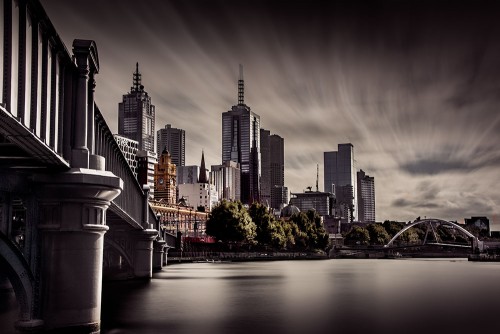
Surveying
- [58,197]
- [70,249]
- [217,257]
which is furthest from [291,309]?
[217,257]

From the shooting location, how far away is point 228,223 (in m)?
168

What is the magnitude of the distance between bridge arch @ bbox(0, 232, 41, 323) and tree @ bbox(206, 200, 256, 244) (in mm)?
143921

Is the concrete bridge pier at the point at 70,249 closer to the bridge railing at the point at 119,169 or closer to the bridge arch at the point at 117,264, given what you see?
the bridge railing at the point at 119,169

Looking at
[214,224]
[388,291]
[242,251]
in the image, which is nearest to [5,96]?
[388,291]

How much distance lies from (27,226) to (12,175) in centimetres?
222

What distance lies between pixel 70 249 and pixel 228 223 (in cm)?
14355

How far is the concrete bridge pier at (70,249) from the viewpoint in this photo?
24078 mm

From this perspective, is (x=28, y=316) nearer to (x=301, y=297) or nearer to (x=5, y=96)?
(x=5, y=96)

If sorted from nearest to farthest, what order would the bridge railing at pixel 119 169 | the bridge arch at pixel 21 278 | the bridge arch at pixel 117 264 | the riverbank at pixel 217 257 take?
the bridge arch at pixel 21 278 < the bridge railing at pixel 119 169 < the bridge arch at pixel 117 264 < the riverbank at pixel 217 257

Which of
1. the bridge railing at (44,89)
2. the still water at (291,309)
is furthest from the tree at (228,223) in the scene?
the bridge railing at (44,89)

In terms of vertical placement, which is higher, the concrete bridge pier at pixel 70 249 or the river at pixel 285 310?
the concrete bridge pier at pixel 70 249

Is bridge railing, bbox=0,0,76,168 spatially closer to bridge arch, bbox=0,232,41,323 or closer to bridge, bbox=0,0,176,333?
bridge, bbox=0,0,176,333

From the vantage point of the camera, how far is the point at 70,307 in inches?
951

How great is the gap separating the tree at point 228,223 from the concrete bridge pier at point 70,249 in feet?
468
